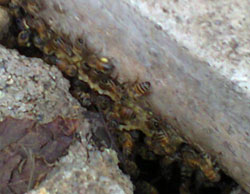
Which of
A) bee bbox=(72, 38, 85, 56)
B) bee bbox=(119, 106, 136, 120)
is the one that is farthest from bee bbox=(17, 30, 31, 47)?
bee bbox=(119, 106, 136, 120)

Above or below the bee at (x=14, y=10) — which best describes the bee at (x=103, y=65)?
above

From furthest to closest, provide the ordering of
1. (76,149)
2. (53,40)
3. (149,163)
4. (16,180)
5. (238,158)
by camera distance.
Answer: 1. (149,163)
2. (53,40)
3. (238,158)
4. (76,149)
5. (16,180)

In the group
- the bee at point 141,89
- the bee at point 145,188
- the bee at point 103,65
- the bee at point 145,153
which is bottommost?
the bee at point 145,188

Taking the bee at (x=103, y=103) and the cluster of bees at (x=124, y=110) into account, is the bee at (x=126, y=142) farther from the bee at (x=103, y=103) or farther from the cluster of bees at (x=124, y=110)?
the bee at (x=103, y=103)

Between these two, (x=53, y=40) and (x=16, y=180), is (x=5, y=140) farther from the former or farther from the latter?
(x=53, y=40)

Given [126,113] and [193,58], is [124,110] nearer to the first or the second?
[126,113]

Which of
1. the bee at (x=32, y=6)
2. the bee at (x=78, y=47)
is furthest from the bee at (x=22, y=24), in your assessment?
the bee at (x=78, y=47)

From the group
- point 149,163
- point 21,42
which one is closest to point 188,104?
point 149,163
